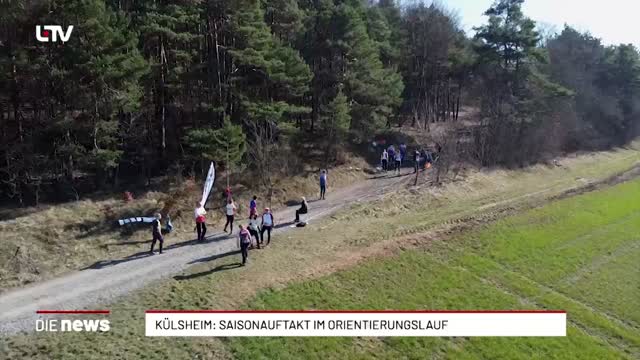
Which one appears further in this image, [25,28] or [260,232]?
[25,28]

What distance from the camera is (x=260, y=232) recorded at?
22109mm

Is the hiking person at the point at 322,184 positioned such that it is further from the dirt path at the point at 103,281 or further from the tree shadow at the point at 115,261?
the tree shadow at the point at 115,261

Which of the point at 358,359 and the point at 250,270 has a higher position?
the point at 250,270

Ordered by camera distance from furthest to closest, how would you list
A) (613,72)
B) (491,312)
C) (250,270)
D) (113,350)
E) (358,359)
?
(613,72) → (491,312) → (250,270) → (358,359) → (113,350)

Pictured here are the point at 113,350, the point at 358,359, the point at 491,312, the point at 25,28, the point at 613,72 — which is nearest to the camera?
the point at 113,350

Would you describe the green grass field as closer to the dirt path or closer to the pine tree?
the dirt path

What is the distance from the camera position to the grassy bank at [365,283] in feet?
50.0

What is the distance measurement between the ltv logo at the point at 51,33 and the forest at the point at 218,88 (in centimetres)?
26

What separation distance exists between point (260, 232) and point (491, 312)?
10.4m

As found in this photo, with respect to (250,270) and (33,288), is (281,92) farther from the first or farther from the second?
(33,288)

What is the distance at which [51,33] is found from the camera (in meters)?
25.8

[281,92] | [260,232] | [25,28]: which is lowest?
[260,232]

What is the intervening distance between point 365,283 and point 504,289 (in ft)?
24.2

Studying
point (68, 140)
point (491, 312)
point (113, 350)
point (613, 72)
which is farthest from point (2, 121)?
point (613, 72)
